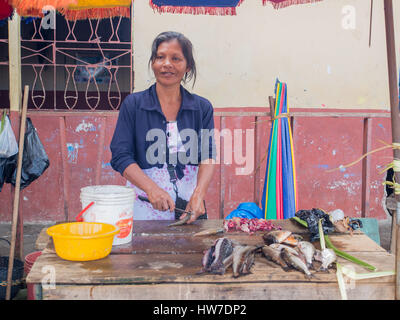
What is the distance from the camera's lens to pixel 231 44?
525 centimetres

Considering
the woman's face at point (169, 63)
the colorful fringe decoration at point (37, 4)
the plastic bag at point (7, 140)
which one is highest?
the colorful fringe decoration at point (37, 4)

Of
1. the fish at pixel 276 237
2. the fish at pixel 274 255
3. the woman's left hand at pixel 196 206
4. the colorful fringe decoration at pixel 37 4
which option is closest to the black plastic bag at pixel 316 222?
the fish at pixel 276 237

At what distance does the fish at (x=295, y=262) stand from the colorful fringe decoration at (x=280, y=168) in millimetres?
1545

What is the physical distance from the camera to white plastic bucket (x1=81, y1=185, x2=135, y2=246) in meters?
1.85

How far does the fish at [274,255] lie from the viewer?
1714 mm

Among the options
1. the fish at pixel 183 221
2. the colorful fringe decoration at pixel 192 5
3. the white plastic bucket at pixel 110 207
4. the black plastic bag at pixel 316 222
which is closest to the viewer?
the white plastic bucket at pixel 110 207

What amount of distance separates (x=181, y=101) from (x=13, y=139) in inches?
60.9

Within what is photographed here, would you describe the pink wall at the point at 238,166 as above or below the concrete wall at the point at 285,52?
below

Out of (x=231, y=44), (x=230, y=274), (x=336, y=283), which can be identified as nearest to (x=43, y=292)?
(x=230, y=274)

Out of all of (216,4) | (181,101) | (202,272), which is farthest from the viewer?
(216,4)

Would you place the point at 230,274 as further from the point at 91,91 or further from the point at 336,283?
the point at 91,91

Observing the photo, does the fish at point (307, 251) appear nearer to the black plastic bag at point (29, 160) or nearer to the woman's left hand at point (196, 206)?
the woman's left hand at point (196, 206)

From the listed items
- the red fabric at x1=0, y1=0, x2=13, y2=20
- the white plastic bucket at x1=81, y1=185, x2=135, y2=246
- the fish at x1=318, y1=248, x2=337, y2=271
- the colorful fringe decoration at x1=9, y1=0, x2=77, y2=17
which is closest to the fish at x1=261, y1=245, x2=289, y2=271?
the fish at x1=318, y1=248, x2=337, y2=271

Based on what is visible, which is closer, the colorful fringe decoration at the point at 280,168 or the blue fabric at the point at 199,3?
the blue fabric at the point at 199,3
